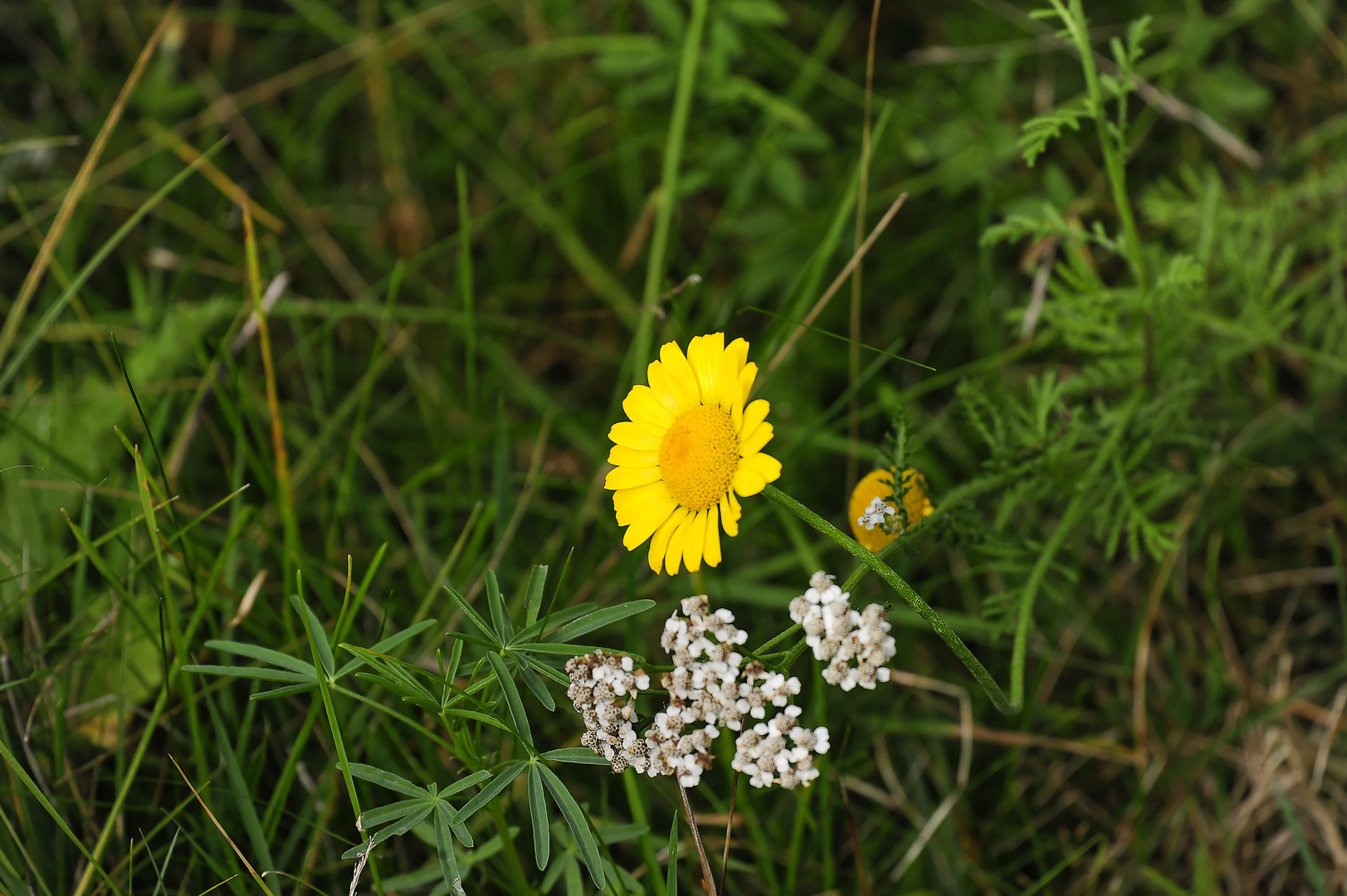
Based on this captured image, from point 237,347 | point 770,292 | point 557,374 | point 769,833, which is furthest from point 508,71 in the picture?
point 769,833

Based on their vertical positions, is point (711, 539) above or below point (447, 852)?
above

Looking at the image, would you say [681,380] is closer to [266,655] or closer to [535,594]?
[535,594]

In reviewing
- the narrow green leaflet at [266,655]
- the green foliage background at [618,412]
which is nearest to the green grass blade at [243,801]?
the green foliage background at [618,412]

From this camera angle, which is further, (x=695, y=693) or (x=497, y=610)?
(x=497, y=610)

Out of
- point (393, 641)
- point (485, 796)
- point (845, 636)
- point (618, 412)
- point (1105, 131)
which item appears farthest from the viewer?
point (618, 412)

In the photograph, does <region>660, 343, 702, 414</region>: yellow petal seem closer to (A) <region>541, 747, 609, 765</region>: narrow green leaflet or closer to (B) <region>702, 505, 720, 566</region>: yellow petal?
(B) <region>702, 505, 720, 566</region>: yellow petal

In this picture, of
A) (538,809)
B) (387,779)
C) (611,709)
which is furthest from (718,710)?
(387,779)

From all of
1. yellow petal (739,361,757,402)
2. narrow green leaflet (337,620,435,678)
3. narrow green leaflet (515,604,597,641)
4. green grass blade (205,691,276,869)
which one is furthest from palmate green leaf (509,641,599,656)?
green grass blade (205,691,276,869)

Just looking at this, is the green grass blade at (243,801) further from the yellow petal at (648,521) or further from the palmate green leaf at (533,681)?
the yellow petal at (648,521)
